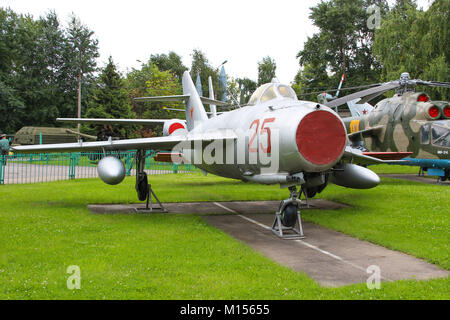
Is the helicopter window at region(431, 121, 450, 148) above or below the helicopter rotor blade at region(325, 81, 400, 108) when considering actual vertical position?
below

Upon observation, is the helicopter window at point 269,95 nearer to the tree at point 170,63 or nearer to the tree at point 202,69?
the tree at point 202,69

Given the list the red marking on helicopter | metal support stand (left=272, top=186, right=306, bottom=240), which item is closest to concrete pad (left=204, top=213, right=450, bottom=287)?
metal support stand (left=272, top=186, right=306, bottom=240)

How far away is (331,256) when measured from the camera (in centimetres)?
646

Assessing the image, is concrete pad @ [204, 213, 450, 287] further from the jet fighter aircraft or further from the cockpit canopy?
the cockpit canopy

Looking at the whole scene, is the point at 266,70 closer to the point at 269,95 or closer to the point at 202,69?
the point at 202,69

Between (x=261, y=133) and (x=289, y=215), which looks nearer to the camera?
(x=261, y=133)

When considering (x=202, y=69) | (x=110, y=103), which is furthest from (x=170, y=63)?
(x=110, y=103)

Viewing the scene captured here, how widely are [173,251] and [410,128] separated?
14176 millimetres

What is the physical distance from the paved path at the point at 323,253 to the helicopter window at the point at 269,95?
294 centimetres

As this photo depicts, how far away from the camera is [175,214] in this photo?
10.4 meters

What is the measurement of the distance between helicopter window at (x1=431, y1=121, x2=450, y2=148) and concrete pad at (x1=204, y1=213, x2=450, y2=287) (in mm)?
10216

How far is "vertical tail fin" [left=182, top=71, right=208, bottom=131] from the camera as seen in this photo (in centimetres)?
1295

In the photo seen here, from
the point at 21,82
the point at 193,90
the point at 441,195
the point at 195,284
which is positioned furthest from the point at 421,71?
the point at 21,82
